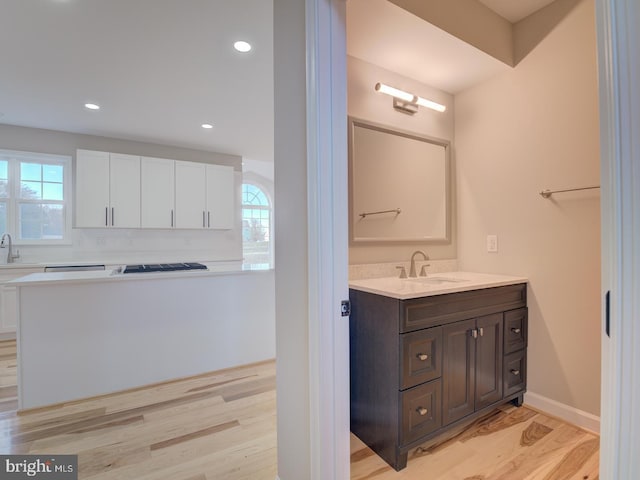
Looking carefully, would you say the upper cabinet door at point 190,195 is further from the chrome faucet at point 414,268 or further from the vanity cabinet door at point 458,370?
the vanity cabinet door at point 458,370

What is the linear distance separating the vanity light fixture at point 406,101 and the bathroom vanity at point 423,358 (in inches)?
50.1

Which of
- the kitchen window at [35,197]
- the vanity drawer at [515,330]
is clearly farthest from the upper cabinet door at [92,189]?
the vanity drawer at [515,330]

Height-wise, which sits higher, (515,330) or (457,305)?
(457,305)

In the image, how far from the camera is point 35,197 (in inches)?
160

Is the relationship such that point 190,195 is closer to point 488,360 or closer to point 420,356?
point 420,356

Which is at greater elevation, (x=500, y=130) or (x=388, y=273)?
(x=500, y=130)

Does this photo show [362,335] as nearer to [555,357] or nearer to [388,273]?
[388,273]

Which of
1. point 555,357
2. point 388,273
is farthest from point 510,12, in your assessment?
point 555,357

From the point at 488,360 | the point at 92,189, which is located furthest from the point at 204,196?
the point at 488,360

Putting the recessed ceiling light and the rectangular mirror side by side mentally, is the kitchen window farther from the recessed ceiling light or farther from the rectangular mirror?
the rectangular mirror

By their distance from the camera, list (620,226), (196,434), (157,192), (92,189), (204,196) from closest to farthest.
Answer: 1. (620,226)
2. (196,434)
3. (92,189)
4. (157,192)
5. (204,196)

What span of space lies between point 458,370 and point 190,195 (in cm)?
423

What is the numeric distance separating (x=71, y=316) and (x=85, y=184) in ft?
8.06

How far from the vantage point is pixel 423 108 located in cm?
239
